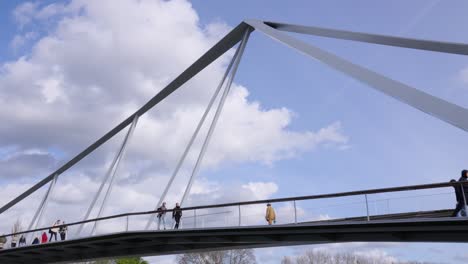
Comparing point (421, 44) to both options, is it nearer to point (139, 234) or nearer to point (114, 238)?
point (139, 234)

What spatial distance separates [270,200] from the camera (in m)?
17.1

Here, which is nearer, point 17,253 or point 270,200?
point 270,200

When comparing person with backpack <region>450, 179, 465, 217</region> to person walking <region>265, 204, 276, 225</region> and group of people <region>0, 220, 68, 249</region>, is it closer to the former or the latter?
person walking <region>265, 204, 276, 225</region>

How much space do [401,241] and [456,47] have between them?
692 cm

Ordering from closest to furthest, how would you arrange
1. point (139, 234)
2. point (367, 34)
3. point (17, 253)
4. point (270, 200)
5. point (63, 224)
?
1. point (367, 34)
2. point (270, 200)
3. point (139, 234)
4. point (63, 224)
5. point (17, 253)

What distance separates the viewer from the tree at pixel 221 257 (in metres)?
55.0

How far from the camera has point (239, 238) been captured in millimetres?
19984

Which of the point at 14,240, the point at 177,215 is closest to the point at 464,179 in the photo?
the point at 177,215

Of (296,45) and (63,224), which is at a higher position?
(296,45)

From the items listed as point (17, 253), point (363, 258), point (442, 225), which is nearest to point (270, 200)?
point (442, 225)

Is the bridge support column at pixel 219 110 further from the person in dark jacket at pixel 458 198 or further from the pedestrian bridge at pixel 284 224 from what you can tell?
the person in dark jacket at pixel 458 198

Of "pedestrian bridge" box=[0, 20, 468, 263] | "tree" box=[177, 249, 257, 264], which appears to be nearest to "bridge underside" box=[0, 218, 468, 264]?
"pedestrian bridge" box=[0, 20, 468, 263]

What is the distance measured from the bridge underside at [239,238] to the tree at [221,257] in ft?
86.1

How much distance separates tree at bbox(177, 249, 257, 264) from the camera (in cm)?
5497
